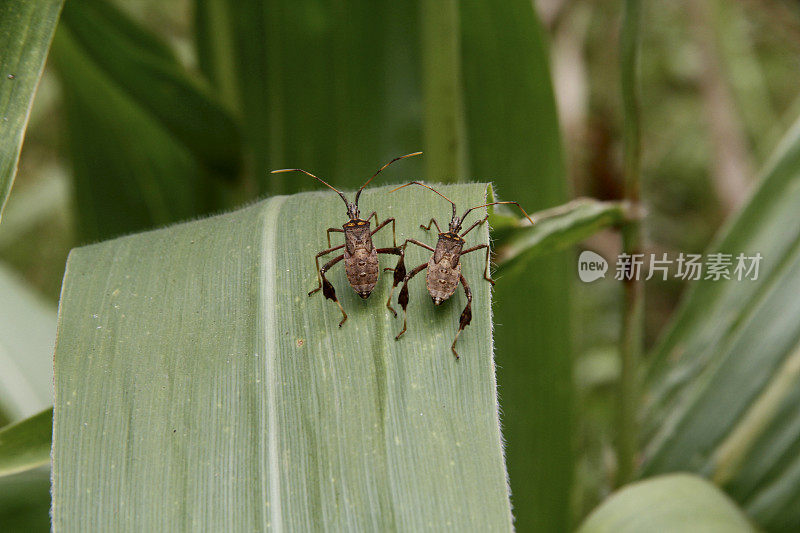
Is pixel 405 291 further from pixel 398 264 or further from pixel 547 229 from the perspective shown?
pixel 547 229

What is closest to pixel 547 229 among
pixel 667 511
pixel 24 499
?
pixel 667 511

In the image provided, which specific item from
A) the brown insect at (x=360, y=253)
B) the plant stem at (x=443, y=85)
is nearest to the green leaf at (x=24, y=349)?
the brown insect at (x=360, y=253)

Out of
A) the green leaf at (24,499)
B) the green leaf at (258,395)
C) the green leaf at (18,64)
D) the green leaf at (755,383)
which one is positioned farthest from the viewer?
the green leaf at (755,383)

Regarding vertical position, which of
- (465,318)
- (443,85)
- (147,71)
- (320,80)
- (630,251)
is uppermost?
(320,80)

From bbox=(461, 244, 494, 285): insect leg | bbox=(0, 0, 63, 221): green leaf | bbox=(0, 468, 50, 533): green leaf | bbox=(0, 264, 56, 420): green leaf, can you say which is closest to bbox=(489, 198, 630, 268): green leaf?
bbox=(461, 244, 494, 285): insect leg

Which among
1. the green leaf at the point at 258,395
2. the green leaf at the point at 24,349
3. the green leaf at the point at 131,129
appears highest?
the green leaf at the point at 131,129

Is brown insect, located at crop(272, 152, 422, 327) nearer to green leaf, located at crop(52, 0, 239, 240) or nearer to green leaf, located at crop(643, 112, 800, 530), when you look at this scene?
green leaf, located at crop(52, 0, 239, 240)

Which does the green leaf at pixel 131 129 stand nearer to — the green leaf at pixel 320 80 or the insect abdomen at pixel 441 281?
the green leaf at pixel 320 80
